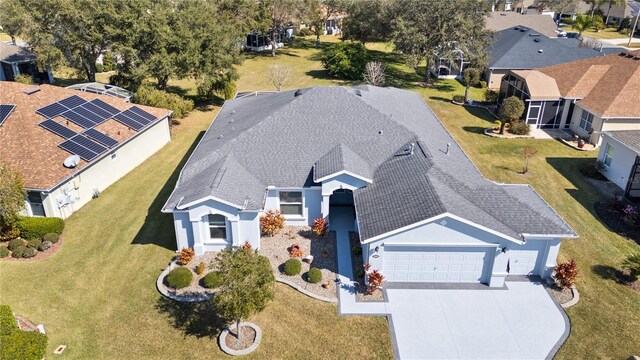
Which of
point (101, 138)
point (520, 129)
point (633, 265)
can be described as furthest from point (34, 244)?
point (520, 129)

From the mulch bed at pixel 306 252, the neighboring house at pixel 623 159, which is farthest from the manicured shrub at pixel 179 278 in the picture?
the neighboring house at pixel 623 159

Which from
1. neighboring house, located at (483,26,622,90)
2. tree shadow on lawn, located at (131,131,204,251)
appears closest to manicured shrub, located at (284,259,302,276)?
tree shadow on lawn, located at (131,131,204,251)

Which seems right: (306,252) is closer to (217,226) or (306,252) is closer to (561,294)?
(217,226)

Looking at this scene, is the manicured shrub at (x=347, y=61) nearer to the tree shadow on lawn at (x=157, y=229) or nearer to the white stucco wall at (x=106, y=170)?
the white stucco wall at (x=106, y=170)

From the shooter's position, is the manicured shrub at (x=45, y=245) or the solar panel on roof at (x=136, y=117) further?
the solar panel on roof at (x=136, y=117)

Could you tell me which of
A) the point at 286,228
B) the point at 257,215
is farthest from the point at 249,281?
the point at 286,228

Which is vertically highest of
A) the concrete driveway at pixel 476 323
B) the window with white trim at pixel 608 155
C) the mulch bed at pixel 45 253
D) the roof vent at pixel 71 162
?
the roof vent at pixel 71 162
